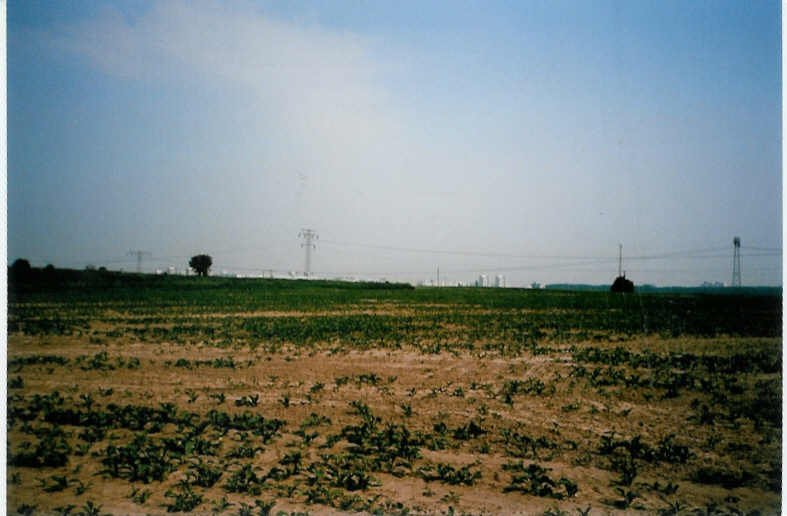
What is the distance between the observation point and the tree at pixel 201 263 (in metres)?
65.1

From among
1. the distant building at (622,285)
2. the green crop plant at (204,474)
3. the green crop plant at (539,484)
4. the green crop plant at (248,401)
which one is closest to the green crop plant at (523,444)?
the green crop plant at (539,484)

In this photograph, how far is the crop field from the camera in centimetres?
489

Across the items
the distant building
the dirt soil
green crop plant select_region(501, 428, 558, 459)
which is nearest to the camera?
the dirt soil

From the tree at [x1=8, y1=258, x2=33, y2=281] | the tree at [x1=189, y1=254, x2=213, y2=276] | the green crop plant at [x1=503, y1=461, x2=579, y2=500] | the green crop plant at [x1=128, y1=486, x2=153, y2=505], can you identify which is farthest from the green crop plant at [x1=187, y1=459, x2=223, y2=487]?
the tree at [x1=189, y1=254, x2=213, y2=276]

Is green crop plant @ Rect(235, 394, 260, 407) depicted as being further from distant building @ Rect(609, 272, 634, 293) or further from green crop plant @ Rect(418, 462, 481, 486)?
distant building @ Rect(609, 272, 634, 293)

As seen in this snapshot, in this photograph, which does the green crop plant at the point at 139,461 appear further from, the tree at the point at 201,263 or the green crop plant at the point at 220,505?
the tree at the point at 201,263

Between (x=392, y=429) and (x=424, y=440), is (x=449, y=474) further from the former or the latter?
(x=392, y=429)

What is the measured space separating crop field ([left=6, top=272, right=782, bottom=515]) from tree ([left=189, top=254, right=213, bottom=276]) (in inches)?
2127

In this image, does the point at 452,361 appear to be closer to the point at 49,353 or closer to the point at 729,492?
the point at 729,492

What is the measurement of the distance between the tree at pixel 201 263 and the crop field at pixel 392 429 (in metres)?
54.0

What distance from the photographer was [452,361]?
458 inches

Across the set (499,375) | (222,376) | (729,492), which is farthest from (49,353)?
(729,492)

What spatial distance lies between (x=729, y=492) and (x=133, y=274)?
53.5 meters

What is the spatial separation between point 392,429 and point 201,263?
65.3m
